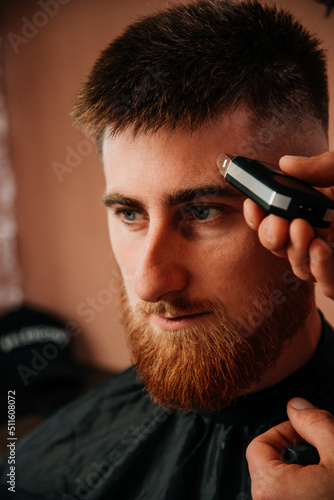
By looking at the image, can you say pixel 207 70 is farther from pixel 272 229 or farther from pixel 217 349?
pixel 217 349

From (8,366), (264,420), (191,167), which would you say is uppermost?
(191,167)

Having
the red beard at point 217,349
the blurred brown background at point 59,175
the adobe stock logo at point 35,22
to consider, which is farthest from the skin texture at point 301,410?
the adobe stock logo at point 35,22

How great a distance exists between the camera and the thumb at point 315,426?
2.20 ft

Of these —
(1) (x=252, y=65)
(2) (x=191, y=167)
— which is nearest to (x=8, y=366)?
(2) (x=191, y=167)

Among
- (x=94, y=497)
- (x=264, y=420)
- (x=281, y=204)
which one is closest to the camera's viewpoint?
(x=281, y=204)

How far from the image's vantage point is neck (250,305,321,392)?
984 millimetres

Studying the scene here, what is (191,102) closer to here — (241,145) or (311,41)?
(241,145)

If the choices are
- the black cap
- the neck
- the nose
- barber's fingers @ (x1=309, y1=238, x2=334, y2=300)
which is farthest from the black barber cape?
the black cap

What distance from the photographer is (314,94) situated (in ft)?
3.24

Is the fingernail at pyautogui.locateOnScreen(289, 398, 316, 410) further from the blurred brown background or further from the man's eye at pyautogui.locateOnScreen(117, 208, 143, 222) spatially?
the blurred brown background

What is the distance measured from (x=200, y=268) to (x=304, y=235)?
13.5 inches

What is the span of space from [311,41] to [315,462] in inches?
35.6

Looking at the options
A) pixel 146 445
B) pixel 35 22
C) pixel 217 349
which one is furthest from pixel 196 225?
pixel 35 22

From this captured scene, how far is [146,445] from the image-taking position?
112 cm
